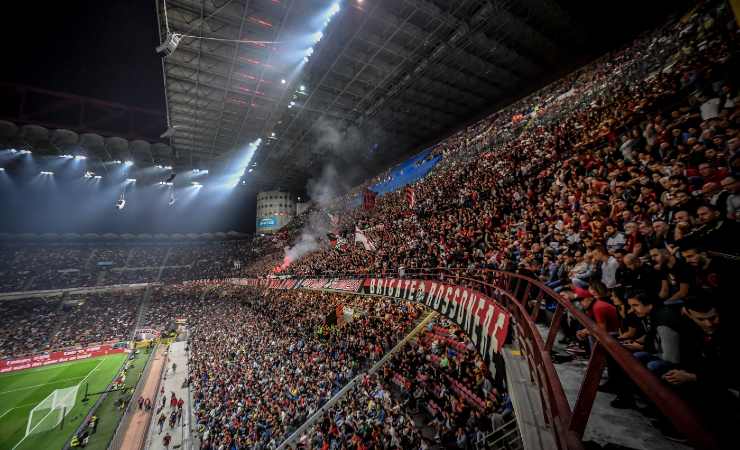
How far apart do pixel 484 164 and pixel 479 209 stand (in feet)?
18.3

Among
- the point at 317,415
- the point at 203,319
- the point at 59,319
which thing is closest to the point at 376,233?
the point at 317,415

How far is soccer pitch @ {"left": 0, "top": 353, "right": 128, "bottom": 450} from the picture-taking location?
15109 mm

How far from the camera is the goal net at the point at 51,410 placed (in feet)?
53.7

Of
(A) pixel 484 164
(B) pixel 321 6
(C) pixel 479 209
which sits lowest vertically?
(C) pixel 479 209

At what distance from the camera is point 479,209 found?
13.4 m

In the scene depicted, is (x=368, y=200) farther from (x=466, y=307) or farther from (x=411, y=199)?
(x=466, y=307)

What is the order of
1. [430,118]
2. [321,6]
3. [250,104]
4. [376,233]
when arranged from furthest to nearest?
[430,118] < [250,104] < [376,233] < [321,6]

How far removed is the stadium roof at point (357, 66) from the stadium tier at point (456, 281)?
0.81 ft

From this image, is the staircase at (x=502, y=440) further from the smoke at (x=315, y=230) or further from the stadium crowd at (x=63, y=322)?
the stadium crowd at (x=63, y=322)

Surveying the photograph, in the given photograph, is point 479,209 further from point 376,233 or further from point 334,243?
point 334,243

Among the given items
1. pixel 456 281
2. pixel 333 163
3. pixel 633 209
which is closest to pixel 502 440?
pixel 456 281

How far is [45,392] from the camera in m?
21.1

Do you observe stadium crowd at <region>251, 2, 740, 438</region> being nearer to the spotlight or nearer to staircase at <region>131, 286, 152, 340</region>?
the spotlight

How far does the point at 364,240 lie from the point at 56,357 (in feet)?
112
